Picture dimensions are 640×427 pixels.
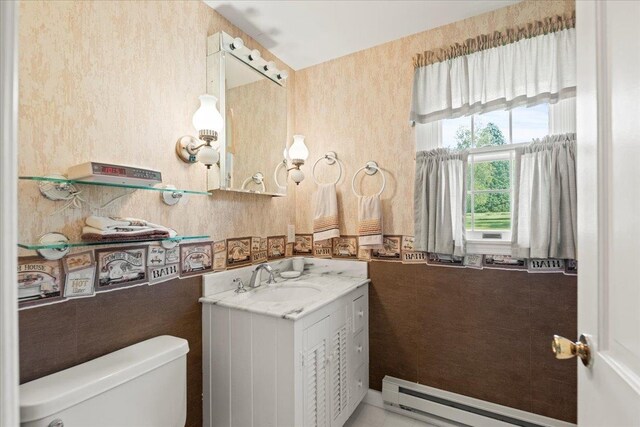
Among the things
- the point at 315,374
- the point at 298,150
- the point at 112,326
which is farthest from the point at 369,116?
the point at 112,326

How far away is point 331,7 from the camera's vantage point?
1.68m

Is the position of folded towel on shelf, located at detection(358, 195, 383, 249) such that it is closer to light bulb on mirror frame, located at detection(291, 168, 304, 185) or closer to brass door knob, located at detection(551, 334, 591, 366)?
light bulb on mirror frame, located at detection(291, 168, 304, 185)

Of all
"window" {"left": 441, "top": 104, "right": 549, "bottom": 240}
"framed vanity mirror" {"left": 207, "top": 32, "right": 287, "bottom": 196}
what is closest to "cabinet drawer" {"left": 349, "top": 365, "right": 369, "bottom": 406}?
"window" {"left": 441, "top": 104, "right": 549, "bottom": 240}

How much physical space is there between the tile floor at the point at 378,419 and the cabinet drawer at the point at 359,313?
0.56 m

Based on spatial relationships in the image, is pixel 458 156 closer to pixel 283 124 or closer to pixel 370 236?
pixel 370 236

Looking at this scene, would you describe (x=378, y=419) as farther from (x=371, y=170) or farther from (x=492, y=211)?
(x=371, y=170)

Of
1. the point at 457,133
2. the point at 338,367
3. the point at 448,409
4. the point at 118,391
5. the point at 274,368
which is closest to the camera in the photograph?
the point at 118,391

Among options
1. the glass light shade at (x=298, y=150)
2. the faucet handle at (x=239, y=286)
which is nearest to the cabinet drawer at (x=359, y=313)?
the faucet handle at (x=239, y=286)

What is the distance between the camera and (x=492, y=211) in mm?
1753

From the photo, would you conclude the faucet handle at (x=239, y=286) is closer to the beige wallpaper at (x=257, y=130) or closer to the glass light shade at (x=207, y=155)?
the beige wallpaper at (x=257, y=130)

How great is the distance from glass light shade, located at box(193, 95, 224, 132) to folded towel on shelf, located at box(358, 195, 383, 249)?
40.7 inches

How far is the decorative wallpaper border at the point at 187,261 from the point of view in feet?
3.39

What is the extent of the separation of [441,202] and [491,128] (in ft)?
1.75

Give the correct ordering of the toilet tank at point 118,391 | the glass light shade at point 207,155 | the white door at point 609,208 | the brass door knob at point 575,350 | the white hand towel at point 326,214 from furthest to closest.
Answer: the white hand towel at point 326,214 → the glass light shade at point 207,155 → the toilet tank at point 118,391 → the brass door knob at point 575,350 → the white door at point 609,208
